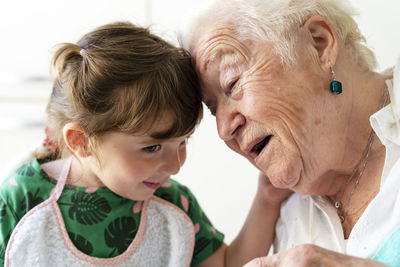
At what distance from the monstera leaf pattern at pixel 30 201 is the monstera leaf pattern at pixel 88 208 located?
0.07 meters

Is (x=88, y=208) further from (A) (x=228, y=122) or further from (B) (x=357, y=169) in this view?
(B) (x=357, y=169)

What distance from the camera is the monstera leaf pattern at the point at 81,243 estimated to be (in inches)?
45.2

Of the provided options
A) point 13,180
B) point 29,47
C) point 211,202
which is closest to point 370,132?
point 13,180

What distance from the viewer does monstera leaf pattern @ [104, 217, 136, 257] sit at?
1174 mm

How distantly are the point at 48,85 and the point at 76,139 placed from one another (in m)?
0.92

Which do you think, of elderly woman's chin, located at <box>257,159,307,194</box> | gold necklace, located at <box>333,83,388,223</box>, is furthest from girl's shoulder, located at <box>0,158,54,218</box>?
gold necklace, located at <box>333,83,388,223</box>

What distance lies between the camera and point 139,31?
44.1 inches

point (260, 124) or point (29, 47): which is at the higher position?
point (260, 124)

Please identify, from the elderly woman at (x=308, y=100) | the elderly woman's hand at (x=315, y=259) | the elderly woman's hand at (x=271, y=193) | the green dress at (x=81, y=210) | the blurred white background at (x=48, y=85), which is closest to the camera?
the elderly woman's hand at (x=315, y=259)

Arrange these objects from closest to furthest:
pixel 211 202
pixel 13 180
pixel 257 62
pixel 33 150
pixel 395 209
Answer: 1. pixel 395 209
2. pixel 257 62
3. pixel 13 180
4. pixel 33 150
5. pixel 211 202

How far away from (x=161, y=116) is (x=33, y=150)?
0.38 m

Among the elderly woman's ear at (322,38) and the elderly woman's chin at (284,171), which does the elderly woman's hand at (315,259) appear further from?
the elderly woman's ear at (322,38)

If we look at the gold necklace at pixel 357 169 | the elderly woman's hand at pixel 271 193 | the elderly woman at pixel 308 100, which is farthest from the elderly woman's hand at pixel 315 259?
the elderly woman's hand at pixel 271 193

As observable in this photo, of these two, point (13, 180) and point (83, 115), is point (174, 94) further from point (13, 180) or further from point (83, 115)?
point (13, 180)
